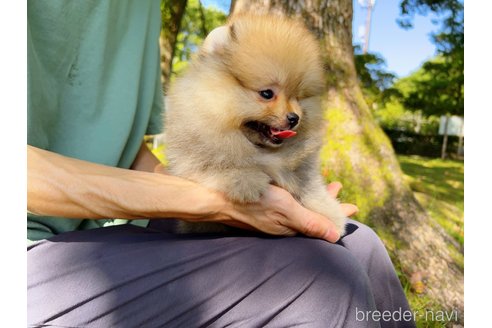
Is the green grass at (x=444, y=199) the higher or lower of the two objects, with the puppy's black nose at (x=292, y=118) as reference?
lower

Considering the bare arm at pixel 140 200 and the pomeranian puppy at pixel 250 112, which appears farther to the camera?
the pomeranian puppy at pixel 250 112

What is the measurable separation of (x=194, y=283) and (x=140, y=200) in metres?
0.26

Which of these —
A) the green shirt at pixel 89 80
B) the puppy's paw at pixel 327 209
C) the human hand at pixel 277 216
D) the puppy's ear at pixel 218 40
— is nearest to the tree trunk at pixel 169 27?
the green shirt at pixel 89 80

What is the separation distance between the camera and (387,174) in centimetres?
267

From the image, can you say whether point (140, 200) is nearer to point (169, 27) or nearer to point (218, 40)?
point (218, 40)

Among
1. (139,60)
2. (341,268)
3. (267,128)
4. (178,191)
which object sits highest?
(139,60)

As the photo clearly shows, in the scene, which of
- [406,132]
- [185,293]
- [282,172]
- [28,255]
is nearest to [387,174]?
[282,172]

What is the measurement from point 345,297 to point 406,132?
1829cm

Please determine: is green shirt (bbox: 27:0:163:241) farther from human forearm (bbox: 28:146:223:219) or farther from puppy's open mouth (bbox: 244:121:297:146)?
puppy's open mouth (bbox: 244:121:297:146)

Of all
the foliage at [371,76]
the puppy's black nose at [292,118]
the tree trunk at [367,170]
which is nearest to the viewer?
the puppy's black nose at [292,118]

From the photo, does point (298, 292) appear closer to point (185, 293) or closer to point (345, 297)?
point (345, 297)

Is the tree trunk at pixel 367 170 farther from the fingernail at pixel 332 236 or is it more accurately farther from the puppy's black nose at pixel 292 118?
the puppy's black nose at pixel 292 118

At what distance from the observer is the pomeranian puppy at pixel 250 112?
1305mm

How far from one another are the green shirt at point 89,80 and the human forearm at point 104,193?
22 centimetres
